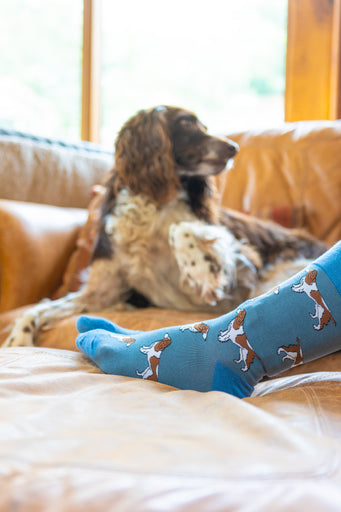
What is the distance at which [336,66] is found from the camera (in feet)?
10.4

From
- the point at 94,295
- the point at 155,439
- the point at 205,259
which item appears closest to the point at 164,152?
the point at 205,259

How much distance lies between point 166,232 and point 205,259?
0.81ft

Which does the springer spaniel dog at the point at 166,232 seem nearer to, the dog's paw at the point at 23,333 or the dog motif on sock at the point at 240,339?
the dog's paw at the point at 23,333

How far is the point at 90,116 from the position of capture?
405 cm

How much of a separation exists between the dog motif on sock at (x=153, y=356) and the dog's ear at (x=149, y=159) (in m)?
0.92

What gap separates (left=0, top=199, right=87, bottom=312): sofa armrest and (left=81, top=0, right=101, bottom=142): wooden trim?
218cm

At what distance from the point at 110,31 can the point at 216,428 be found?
4082mm

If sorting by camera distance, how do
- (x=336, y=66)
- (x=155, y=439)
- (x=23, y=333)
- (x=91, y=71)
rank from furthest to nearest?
(x=91, y=71), (x=336, y=66), (x=23, y=333), (x=155, y=439)

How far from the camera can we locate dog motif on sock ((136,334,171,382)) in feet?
3.22

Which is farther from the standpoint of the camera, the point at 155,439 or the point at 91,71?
the point at 91,71

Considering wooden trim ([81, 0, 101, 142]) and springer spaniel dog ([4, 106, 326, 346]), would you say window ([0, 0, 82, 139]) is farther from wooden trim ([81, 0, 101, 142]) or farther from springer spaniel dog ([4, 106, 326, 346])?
springer spaniel dog ([4, 106, 326, 346])

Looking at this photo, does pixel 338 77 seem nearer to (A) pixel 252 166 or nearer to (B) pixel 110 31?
(A) pixel 252 166

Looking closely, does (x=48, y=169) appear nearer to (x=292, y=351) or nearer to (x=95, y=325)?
(x=95, y=325)

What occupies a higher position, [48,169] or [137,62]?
[137,62]
